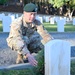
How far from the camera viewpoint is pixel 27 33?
7.45 metres

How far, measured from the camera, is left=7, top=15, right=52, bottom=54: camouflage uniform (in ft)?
20.3

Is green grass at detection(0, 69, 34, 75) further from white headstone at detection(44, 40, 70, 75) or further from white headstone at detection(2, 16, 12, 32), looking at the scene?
white headstone at detection(2, 16, 12, 32)

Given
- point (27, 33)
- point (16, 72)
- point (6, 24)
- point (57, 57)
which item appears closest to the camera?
point (57, 57)

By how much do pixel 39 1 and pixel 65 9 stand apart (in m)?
5.57

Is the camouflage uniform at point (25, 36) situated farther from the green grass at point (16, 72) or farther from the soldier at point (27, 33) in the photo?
the green grass at point (16, 72)

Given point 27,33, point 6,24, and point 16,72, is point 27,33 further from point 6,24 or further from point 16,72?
point 6,24

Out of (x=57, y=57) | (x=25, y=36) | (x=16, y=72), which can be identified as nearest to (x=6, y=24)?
(x=25, y=36)

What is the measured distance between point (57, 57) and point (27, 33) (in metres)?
2.13

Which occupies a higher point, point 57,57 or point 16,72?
point 57,57

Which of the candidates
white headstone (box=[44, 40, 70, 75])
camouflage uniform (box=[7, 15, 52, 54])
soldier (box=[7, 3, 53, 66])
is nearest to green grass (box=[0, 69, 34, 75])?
soldier (box=[7, 3, 53, 66])

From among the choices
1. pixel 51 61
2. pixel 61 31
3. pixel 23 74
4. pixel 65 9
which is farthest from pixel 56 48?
pixel 65 9

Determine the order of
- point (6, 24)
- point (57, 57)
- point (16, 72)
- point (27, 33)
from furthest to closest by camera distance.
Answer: point (6, 24), point (27, 33), point (16, 72), point (57, 57)

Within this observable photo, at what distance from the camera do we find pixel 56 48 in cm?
533

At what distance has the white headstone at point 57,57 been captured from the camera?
532cm
